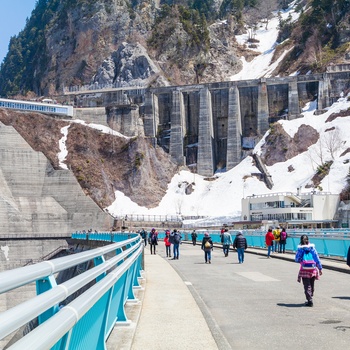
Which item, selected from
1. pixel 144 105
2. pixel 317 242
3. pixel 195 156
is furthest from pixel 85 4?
pixel 317 242

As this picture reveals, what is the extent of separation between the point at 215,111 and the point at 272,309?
9835cm

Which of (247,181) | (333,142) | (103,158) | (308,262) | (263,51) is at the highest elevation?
(263,51)

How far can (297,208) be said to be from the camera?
258ft

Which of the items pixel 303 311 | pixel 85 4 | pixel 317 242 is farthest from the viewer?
pixel 85 4

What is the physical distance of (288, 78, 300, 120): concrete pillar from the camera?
337 ft

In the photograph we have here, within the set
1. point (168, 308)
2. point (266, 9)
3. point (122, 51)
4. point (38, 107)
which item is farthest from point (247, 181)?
point (266, 9)

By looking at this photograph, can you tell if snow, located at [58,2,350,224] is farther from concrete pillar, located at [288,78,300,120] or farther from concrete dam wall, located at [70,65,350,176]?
concrete dam wall, located at [70,65,350,176]

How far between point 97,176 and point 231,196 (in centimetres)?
2270

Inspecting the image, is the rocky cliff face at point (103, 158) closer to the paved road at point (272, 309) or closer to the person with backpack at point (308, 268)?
the paved road at point (272, 309)

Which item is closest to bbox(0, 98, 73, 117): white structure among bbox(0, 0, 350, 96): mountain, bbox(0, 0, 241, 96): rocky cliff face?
bbox(0, 0, 241, 96): rocky cliff face

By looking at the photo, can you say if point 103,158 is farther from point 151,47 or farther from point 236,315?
point 236,315

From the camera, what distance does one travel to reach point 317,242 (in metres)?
28.5

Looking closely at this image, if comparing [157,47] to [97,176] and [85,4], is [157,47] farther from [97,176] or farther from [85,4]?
[97,176]

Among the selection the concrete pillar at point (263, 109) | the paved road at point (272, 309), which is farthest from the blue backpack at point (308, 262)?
the concrete pillar at point (263, 109)
